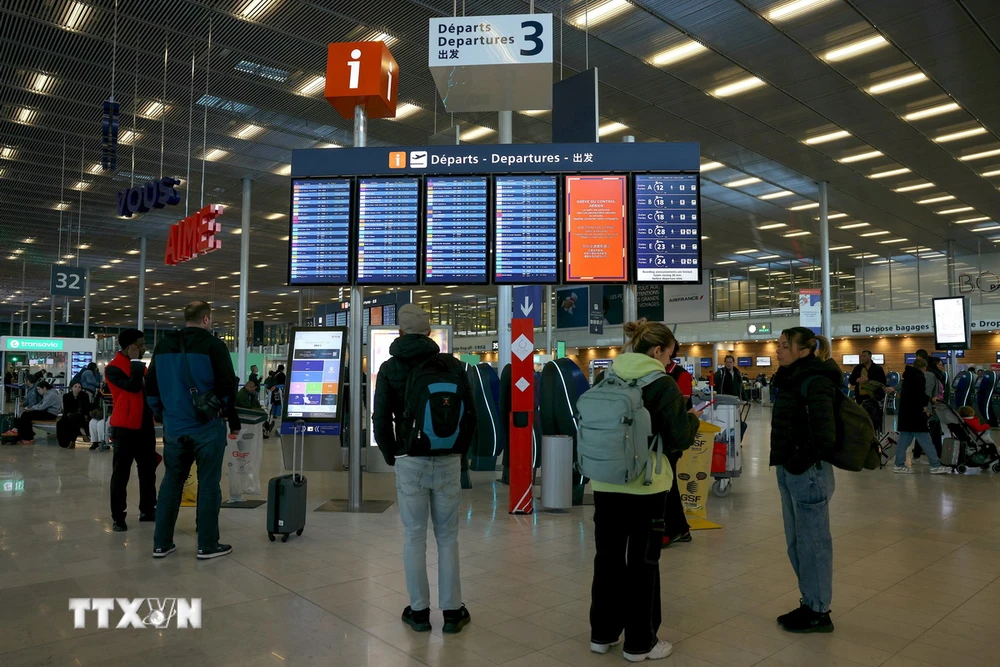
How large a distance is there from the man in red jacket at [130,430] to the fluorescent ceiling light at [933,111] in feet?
41.9

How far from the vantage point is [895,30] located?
921 centimetres

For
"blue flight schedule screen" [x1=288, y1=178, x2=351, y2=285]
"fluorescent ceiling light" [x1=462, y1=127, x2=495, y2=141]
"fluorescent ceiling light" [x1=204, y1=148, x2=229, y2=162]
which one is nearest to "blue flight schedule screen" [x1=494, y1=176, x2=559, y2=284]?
"blue flight schedule screen" [x1=288, y1=178, x2=351, y2=285]

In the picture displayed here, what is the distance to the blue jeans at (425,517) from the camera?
3.32 metres

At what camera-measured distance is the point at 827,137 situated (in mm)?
13320

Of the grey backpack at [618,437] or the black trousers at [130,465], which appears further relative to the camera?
the black trousers at [130,465]

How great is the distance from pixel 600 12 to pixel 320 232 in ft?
16.5

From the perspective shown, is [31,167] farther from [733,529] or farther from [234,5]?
[733,529]

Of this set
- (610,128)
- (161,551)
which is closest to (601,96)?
(610,128)

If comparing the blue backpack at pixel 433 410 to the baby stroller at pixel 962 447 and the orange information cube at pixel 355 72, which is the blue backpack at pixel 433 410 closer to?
the orange information cube at pixel 355 72

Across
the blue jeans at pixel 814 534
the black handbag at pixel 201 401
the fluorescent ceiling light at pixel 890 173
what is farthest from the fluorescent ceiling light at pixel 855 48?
the black handbag at pixel 201 401

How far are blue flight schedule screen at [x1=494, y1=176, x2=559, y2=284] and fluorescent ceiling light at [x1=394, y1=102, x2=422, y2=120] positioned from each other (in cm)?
640

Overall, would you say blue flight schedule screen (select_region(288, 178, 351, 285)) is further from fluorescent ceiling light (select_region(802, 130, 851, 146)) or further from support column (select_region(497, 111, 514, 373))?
fluorescent ceiling light (select_region(802, 130, 851, 146))

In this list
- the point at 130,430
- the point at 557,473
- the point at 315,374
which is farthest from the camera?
the point at 315,374

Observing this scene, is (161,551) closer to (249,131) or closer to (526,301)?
(526,301)
